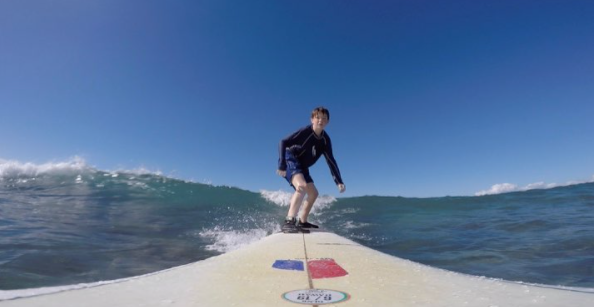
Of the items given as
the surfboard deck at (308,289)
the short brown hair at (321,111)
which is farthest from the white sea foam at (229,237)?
the surfboard deck at (308,289)

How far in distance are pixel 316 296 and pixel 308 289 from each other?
15 centimetres

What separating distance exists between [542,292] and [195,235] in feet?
19.7

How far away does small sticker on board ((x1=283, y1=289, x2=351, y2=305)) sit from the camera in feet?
5.21

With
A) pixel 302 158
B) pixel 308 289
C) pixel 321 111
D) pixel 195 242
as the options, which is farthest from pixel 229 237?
Result: pixel 308 289

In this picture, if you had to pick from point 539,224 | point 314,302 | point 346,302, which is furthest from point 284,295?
point 539,224

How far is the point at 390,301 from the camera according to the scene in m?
1.67

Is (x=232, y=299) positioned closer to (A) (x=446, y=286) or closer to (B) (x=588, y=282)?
(A) (x=446, y=286)

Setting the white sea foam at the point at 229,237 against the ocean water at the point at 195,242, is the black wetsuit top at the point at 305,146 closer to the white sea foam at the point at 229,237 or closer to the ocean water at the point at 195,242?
the white sea foam at the point at 229,237

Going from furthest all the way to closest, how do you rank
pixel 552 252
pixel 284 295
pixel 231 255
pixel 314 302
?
pixel 552 252, pixel 231 255, pixel 284 295, pixel 314 302

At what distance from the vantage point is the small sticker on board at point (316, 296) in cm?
159

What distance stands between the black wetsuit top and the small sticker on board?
337cm

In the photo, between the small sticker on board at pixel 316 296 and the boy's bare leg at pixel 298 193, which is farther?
the boy's bare leg at pixel 298 193

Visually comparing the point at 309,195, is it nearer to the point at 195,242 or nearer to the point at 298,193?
the point at 298,193

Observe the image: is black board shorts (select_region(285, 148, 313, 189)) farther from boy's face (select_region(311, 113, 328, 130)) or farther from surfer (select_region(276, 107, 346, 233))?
boy's face (select_region(311, 113, 328, 130))
